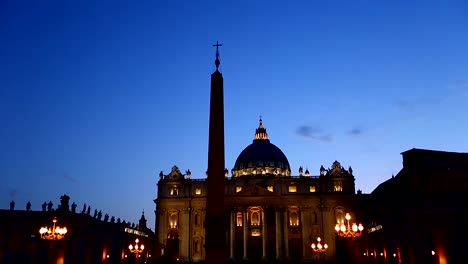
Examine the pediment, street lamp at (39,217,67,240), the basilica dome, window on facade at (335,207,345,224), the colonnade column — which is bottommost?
street lamp at (39,217,67,240)

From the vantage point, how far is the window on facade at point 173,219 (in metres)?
87.9

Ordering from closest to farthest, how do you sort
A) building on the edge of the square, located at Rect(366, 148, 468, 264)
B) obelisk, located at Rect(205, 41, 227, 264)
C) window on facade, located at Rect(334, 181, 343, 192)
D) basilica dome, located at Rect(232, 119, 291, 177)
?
obelisk, located at Rect(205, 41, 227, 264), building on the edge of the square, located at Rect(366, 148, 468, 264), window on facade, located at Rect(334, 181, 343, 192), basilica dome, located at Rect(232, 119, 291, 177)

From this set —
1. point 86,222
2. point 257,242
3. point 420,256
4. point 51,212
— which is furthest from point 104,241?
point 257,242

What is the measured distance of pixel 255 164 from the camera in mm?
102812

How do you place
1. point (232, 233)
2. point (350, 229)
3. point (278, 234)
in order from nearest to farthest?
point (350, 229), point (278, 234), point (232, 233)

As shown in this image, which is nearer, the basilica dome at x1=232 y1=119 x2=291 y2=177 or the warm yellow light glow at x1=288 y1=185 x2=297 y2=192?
the warm yellow light glow at x1=288 y1=185 x2=297 y2=192

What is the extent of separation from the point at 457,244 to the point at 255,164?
64.3 meters

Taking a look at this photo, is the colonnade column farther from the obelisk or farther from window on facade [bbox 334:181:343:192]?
the obelisk

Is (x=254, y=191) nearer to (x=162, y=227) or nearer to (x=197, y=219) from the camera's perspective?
(x=197, y=219)

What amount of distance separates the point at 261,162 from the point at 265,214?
1792 cm

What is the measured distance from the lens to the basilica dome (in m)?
102

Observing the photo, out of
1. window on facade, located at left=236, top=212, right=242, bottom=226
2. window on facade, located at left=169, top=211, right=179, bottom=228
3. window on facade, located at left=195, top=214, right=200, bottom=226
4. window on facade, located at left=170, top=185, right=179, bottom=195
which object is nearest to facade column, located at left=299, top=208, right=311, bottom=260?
window on facade, located at left=236, top=212, right=242, bottom=226

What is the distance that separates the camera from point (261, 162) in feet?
338

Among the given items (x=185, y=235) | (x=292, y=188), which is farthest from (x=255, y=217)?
(x=185, y=235)
